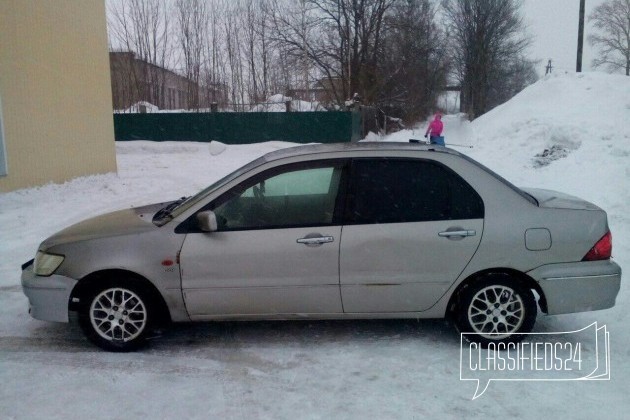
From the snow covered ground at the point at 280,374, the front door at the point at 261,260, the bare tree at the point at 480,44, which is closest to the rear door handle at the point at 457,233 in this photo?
the front door at the point at 261,260

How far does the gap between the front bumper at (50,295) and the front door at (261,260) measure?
929 mm

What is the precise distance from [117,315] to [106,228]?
0.74 m

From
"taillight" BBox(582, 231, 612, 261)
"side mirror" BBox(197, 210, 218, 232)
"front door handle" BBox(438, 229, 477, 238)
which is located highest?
"side mirror" BBox(197, 210, 218, 232)

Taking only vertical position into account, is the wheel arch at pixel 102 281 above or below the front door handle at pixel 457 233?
below

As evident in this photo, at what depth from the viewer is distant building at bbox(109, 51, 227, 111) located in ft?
108

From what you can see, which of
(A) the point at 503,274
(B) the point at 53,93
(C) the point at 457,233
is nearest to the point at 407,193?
(C) the point at 457,233

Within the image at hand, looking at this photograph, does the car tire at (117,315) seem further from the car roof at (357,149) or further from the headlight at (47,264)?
the car roof at (357,149)

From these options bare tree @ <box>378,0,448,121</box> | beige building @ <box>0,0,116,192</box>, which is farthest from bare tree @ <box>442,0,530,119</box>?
beige building @ <box>0,0,116,192</box>

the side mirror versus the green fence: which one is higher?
the green fence

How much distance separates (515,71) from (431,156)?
56806mm

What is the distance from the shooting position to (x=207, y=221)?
14.6 feet

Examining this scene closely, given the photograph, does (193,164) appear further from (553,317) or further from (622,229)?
(553,317)

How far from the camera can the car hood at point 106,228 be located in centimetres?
465

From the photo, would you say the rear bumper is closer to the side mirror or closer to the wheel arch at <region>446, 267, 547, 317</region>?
the wheel arch at <region>446, 267, 547, 317</region>
